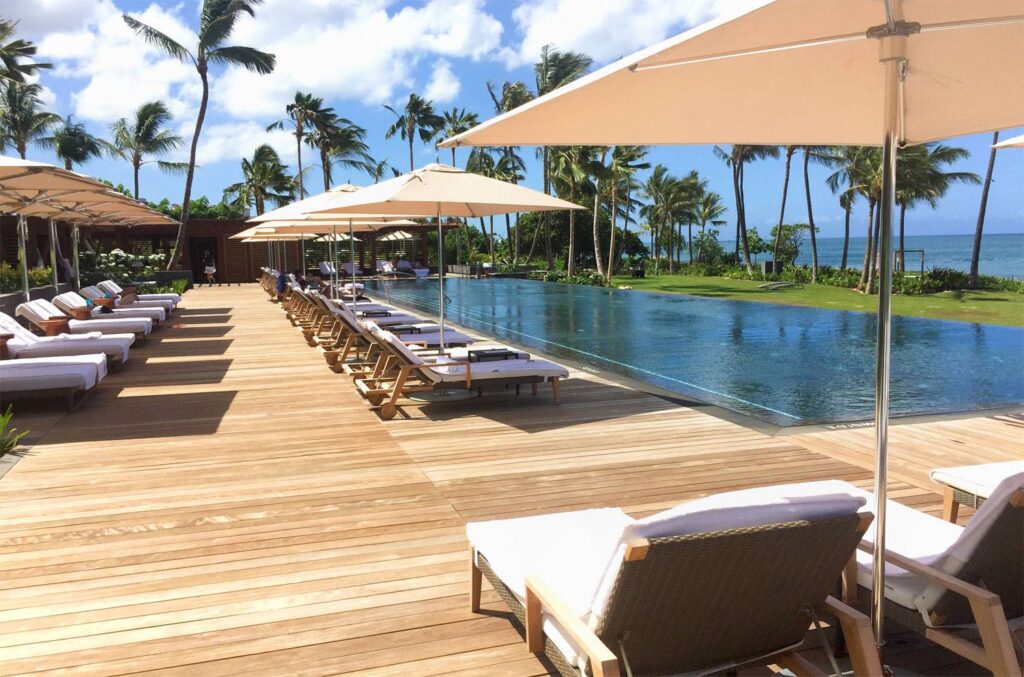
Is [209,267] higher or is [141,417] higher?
[209,267]

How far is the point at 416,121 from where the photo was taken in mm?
49250

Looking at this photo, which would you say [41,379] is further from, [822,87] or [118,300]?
[118,300]

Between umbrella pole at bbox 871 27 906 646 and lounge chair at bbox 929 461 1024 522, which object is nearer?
umbrella pole at bbox 871 27 906 646

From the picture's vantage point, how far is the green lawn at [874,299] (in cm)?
1912

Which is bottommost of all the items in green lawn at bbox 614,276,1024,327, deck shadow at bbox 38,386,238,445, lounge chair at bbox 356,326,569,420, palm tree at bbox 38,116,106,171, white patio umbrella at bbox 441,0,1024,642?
green lawn at bbox 614,276,1024,327

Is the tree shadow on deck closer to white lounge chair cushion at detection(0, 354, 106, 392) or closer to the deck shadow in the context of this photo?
the deck shadow

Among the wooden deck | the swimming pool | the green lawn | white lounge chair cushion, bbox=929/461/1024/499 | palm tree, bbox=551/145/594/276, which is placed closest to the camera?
the wooden deck

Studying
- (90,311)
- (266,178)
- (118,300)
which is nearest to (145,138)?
(266,178)

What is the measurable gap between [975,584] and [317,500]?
10.7 feet

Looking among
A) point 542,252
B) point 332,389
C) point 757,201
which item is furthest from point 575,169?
point 757,201

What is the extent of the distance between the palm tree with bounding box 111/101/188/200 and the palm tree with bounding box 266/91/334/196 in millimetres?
6543

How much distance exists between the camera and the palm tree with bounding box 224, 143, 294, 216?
50.6 meters

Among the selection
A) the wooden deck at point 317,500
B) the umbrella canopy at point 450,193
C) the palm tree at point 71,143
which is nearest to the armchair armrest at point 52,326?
the wooden deck at point 317,500

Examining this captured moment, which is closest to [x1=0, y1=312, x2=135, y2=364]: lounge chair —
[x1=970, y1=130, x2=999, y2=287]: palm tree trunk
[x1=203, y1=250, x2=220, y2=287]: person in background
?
[x1=203, y1=250, x2=220, y2=287]: person in background
